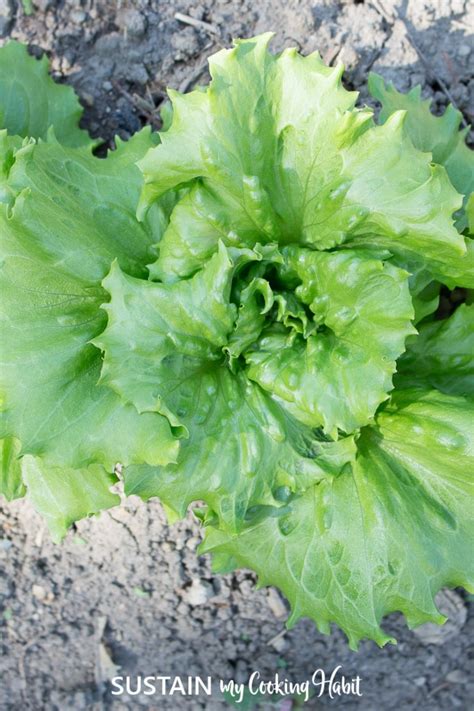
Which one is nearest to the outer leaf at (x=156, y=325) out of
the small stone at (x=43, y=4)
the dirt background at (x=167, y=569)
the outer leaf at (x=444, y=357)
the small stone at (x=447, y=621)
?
the outer leaf at (x=444, y=357)

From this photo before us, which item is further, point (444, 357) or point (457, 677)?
point (457, 677)

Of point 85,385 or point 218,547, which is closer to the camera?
point 85,385

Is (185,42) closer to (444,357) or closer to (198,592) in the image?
(444,357)

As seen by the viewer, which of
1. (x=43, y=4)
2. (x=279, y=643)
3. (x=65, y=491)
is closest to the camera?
(x=65, y=491)

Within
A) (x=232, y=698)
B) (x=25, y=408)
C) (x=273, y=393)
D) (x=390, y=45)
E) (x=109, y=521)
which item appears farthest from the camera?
(x=232, y=698)

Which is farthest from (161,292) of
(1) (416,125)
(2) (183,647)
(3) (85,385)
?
(2) (183,647)

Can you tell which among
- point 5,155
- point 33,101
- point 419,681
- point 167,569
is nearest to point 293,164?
point 5,155

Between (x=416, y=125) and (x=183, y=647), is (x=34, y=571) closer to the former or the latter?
(x=183, y=647)
